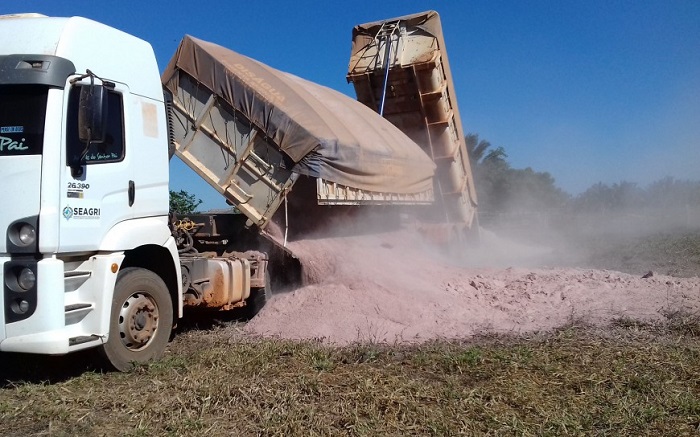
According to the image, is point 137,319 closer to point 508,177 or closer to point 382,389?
point 382,389

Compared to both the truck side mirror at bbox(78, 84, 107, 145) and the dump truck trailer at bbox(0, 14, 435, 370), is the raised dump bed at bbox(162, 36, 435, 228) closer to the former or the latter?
the dump truck trailer at bbox(0, 14, 435, 370)

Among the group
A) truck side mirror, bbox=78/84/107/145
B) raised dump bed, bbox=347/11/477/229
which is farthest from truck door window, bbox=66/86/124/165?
raised dump bed, bbox=347/11/477/229

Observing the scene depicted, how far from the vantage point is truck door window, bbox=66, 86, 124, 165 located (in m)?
4.90

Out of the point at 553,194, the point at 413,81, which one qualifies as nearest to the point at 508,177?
the point at 553,194

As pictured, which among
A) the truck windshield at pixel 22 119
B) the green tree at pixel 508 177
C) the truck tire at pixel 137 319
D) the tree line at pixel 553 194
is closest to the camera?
the truck windshield at pixel 22 119

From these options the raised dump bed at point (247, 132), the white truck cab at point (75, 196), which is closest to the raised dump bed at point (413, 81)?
the raised dump bed at point (247, 132)

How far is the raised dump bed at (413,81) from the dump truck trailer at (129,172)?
3800 mm

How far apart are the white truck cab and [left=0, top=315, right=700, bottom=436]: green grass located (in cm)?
49

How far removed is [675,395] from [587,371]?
722 mm

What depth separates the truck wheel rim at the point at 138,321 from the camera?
5.42m

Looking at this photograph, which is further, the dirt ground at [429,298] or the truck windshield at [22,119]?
the dirt ground at [429,298]

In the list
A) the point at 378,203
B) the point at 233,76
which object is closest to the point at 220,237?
the point at 233,76

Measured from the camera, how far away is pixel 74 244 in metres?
4.85

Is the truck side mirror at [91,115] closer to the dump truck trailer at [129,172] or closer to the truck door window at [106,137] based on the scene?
the dump truck trailer at [129,172]
